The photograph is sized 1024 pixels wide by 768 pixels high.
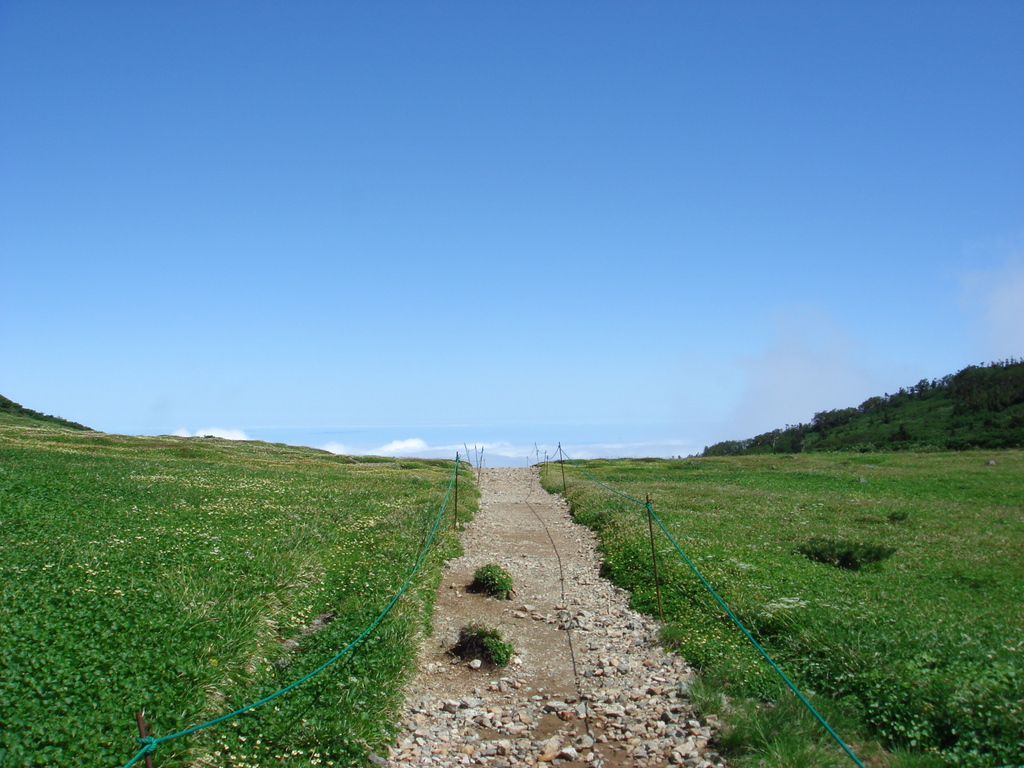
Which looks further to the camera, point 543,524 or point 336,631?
point 543,524

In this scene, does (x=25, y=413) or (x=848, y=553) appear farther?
(x=25, y=413)

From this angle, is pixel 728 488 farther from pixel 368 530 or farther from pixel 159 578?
pixel 159 578

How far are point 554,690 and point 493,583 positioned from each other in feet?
22.0

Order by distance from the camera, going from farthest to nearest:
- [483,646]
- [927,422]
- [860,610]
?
[927,422]
[860,610]
[483,646]

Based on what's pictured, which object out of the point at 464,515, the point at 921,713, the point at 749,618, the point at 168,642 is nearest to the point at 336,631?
the point at 168,642

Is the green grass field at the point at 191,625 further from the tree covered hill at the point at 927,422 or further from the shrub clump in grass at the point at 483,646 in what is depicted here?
the tree covered hill at the point at 927,422

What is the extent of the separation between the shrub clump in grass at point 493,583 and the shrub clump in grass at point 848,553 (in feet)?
36.3

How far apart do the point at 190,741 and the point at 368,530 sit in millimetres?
15802

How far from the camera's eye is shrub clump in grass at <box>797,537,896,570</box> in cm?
2134

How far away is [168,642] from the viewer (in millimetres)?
11367

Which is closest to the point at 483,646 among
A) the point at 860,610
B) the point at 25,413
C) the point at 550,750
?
the point at 550,750

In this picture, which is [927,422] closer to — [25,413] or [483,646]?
[483,646]

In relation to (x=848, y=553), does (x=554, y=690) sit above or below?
below

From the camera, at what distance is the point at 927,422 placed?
106 metres
